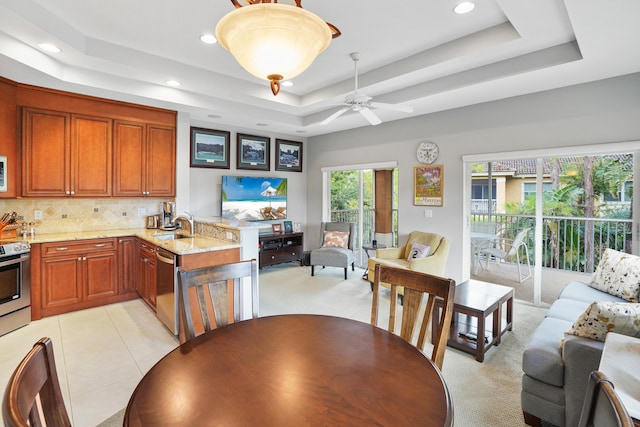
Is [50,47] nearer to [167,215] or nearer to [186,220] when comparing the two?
[186,220]

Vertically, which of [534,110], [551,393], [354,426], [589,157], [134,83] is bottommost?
[551,393]

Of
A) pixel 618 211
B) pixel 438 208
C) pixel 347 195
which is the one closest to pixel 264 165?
pixel 347 195

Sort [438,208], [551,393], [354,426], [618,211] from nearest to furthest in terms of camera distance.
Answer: [354,426] → [551,393] → [618,211] → [438,208]

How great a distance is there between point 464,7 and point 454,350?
2.88 m

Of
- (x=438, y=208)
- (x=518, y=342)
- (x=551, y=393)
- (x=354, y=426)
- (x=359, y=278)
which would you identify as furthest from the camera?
(x=359, y=278)

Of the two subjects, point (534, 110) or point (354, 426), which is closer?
point (354, 426)

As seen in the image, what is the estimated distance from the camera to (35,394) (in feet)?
2.64

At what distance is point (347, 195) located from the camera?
21.0 ft

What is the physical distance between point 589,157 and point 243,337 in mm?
4452

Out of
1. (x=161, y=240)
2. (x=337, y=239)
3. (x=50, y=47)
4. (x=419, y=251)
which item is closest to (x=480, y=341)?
(x=419, y=251)

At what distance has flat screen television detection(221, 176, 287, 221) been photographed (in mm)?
5574

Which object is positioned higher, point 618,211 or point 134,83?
point 134,83

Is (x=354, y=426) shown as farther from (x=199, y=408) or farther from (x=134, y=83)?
(x=134, y=83)

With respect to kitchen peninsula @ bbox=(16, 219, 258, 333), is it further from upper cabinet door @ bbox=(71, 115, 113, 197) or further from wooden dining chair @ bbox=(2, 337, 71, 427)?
wooden dining chair @ bbox=(2, 337, 71, 427)
